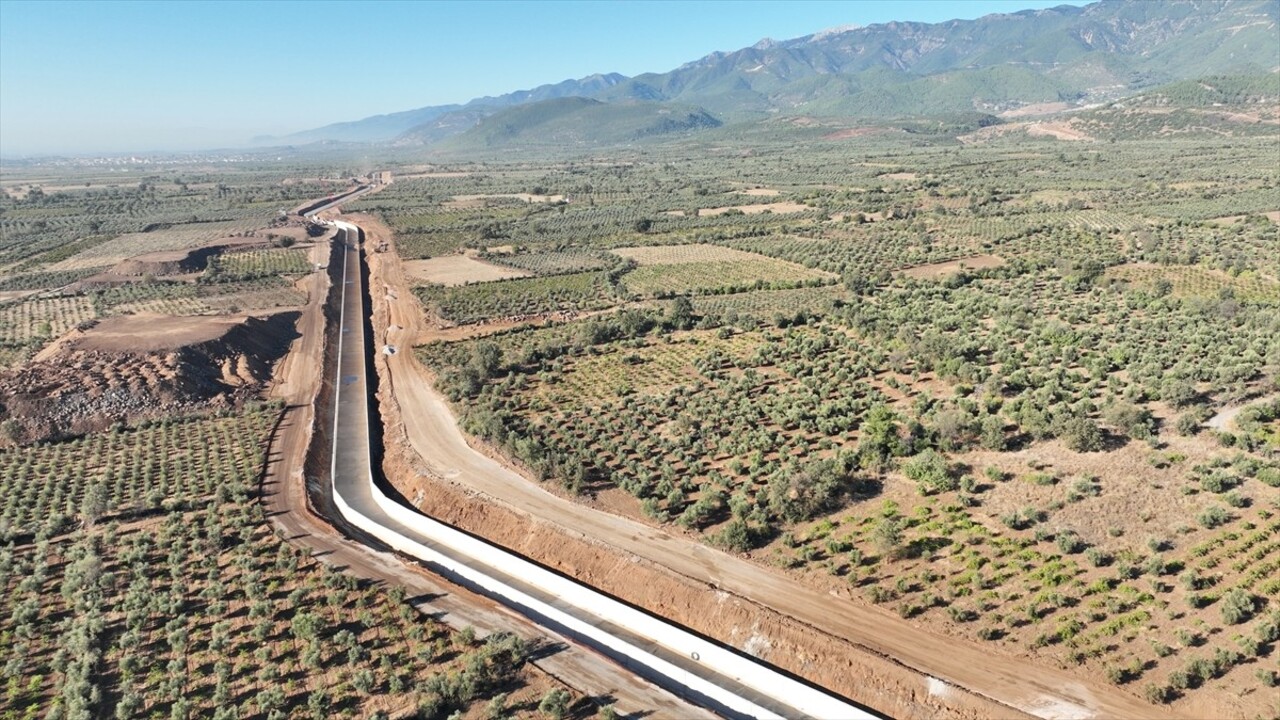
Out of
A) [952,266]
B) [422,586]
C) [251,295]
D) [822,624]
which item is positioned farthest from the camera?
[251,295]

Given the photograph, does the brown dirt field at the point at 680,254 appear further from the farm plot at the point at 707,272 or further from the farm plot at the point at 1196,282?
the farm plot at the point at 1196,282

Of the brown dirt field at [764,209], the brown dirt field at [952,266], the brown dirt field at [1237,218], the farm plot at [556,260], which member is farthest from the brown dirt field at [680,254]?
the brown dirt field at [1237,218]

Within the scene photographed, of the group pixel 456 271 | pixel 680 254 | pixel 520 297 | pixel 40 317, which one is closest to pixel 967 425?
pixel 520 297

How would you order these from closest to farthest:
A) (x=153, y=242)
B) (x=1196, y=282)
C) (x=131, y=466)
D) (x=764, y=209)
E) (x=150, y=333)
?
(x=131, y=466)
(x=150, y=333)
(x=1196, y=282)
(x=153, y=242)
(x=764, y=209)

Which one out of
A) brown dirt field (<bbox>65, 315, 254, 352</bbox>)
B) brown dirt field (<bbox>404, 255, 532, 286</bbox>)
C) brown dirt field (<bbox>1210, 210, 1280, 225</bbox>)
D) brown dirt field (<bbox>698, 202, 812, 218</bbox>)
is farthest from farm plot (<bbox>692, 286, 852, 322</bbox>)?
brown dirt field (<bbox>1210, 210, 1280, 225</bbox>)

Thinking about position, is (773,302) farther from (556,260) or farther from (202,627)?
(202,627)

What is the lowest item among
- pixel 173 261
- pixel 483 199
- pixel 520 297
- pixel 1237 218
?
pixel 520 297

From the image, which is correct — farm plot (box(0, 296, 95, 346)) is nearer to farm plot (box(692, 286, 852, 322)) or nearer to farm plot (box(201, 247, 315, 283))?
farm plot (box(201, 247, 315, 283))

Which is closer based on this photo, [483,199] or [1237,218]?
[1237,218]
